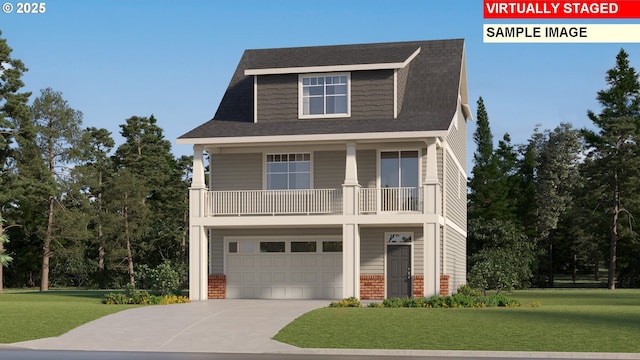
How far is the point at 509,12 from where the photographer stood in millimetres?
27938

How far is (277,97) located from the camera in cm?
3631

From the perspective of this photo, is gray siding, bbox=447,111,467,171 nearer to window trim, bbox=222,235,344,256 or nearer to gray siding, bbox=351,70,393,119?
gray siding, bbox=351,70,393,119

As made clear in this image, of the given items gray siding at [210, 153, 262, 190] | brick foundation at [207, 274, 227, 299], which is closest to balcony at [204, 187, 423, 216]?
gray siding at [210, 153, 262, 190]

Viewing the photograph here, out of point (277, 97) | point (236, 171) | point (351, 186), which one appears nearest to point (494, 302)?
point (351, 186)

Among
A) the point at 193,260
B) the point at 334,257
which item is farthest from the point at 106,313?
the point at 334,257

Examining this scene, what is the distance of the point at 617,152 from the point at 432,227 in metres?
36.3

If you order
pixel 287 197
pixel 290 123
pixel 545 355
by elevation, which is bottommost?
pixel 545 355

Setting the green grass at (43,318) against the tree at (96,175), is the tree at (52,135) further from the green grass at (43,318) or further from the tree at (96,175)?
the green grass at (43,318)

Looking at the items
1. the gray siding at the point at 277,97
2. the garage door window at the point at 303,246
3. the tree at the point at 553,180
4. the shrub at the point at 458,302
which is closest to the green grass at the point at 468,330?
the shrub at the point at 458,302

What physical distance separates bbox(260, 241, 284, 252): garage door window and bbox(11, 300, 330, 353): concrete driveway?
24.8ft

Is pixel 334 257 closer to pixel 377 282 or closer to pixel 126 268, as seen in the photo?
pixel 377 282

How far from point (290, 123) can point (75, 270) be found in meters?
34.9

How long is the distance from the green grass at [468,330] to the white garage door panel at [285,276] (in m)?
8.92

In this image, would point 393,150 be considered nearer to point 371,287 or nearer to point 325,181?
point 325,181
